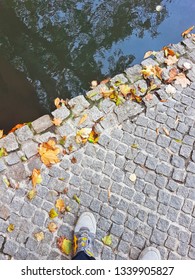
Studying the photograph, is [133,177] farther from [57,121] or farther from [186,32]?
[186,32]

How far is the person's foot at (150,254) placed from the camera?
12.9 ft

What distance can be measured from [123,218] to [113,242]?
0.92 feet

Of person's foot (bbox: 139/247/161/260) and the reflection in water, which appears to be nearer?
person's foot (bbox: 139/247/161/260)

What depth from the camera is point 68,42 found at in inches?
209

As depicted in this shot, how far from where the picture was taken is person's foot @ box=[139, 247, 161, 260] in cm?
394

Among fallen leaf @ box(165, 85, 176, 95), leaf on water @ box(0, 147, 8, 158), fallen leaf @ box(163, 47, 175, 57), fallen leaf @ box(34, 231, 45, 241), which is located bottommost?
fallen leaf @ box(34, 231, 45, 241)

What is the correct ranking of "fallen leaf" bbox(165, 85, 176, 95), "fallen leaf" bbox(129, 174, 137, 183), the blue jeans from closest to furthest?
the blue jeans
"fallen leaf" bbox(129, 174, 137, 183)
"fallen leaf" bbox(165, 85, 176, 95)

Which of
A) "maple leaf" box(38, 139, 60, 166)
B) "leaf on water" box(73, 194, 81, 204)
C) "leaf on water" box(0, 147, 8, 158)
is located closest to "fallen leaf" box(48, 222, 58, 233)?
"leaf on water" box(73, 194, 81, 204)

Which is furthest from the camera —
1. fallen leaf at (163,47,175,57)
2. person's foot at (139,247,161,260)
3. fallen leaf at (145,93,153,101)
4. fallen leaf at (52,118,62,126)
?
fallen leaf at (163,47,175,57)

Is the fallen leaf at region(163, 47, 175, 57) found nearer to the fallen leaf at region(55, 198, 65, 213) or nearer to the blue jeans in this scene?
the fallen leaf at region(55, 198, 65, 213)

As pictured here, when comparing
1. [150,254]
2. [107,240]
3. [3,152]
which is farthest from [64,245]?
[3,152]

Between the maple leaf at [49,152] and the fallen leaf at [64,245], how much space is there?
2.76 ft

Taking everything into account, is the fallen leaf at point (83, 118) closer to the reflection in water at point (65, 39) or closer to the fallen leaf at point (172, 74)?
the reflection in water at point (65, 39)

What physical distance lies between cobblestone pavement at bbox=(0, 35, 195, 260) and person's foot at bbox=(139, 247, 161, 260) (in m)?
0.06
